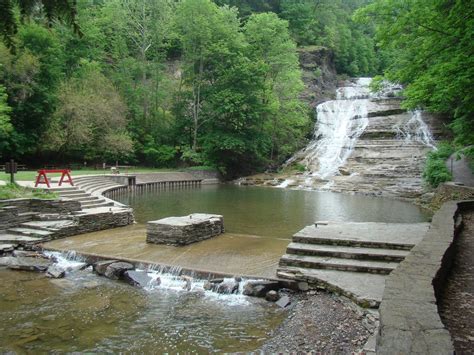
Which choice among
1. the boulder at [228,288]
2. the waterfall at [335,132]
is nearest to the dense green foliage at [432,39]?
the boulder at [228,288]

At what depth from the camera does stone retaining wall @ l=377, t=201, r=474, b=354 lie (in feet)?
10.0

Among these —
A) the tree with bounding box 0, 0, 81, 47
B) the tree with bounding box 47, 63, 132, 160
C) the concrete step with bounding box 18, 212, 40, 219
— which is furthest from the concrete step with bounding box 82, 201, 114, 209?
the tree with bounding box 47, 63, 132, 160

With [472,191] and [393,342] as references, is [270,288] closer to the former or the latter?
[393,342]

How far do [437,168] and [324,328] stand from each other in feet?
69.9

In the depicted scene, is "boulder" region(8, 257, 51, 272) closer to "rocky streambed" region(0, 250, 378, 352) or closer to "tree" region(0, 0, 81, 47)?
"rocky streambed" region(0, 250, 378, 352)

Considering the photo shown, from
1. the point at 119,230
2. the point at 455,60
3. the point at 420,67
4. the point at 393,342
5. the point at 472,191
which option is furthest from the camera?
the point at 472,191

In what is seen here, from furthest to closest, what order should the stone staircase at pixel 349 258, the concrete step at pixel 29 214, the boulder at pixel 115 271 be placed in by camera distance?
the concrete step at pixel 29 214 → the boulder at pixel 115 271 → the stone staircase at pixel 349 258

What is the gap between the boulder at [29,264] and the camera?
8852 mm

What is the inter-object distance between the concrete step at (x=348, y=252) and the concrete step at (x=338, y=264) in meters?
0.11

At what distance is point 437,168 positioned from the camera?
2397cm

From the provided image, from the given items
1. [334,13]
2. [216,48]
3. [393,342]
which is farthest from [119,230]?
[334,13]

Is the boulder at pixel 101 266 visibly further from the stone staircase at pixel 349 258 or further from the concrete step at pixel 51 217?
the concrete step at pixel 51 217

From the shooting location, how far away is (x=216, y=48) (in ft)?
113

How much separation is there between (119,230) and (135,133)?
25.3 m
